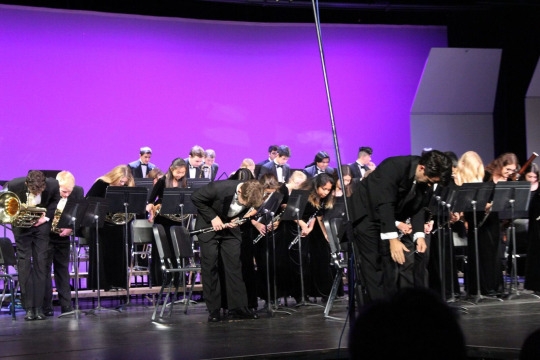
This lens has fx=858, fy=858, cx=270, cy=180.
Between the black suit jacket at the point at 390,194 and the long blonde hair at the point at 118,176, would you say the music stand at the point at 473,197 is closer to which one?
the black suit jacket at the point at 390,194

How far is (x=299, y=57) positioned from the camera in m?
16.3

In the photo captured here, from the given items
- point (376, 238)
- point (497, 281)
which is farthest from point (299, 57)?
point (376, 238)

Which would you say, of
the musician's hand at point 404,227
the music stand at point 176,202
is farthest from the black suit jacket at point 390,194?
the music stand at point 176,202

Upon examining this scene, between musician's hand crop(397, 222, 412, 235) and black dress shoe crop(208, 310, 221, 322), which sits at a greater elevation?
musician's hand crop(397, 222, 412, 235)

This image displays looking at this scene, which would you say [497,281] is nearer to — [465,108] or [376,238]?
[376,238]

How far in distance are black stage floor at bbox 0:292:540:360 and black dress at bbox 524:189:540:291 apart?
0.73ft

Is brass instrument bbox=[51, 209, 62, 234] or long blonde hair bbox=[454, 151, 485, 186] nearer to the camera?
brass instrument bbox=[51, 209, 62, 234]

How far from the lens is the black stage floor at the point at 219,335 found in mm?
6375

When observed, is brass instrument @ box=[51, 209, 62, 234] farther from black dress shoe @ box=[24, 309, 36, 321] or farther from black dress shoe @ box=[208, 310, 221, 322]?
black dress shoe @ box=[208, 310, 221, 322]

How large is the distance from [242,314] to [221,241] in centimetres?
83

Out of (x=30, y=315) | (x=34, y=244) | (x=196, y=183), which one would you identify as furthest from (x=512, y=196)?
(x=30, y=315)

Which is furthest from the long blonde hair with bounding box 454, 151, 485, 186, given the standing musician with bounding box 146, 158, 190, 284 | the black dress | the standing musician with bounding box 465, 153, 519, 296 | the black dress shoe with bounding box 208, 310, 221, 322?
the standing musician with bounding box 146, 158, 190, 284

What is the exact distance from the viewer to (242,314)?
9.27 m

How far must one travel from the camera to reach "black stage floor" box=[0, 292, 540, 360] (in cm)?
638
